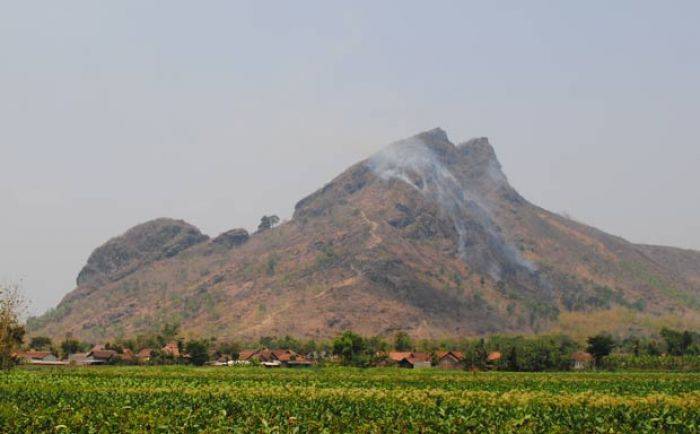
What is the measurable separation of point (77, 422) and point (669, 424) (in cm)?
2767

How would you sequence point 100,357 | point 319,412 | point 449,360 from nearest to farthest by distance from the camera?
point 319,412
point 449,360
point 100,357

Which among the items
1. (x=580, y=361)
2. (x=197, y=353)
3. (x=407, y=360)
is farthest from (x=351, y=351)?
(x=580, y=361)

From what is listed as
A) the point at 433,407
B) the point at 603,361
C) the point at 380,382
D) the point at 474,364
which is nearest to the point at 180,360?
the point at 474,364

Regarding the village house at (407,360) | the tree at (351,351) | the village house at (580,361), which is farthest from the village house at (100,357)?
the village house at (580,361)

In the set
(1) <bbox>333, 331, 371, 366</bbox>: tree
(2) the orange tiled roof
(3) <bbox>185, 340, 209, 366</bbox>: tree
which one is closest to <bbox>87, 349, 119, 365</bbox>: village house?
(3) <bbox>185, 340, 209, 366</bbox>: tree

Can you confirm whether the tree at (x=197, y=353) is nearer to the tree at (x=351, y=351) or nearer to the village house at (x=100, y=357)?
the village house at (x=100, y=357)

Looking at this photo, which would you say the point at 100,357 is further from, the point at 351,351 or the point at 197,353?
the point at 351,351

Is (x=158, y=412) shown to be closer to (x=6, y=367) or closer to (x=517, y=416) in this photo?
(x=517, y=416)

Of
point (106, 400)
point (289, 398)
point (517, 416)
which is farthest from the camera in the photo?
point (289, 398)

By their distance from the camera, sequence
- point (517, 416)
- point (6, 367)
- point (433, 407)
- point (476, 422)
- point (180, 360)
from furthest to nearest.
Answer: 1. point (180, 360)
2. point (6, 367)
3. point (433, 407)
4. point (517, 416)
5. point (476, 422)

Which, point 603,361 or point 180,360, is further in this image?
point 180,360

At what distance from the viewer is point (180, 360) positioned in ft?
591

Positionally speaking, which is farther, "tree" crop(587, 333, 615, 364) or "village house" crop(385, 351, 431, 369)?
"tree" crop(587, 333, 615, 364)

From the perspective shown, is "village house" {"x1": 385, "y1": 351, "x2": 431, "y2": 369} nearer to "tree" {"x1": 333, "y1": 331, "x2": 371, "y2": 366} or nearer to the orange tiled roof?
"tree" {"x1": 333, "y1": 331, "x2": 371, "y2": 366}
